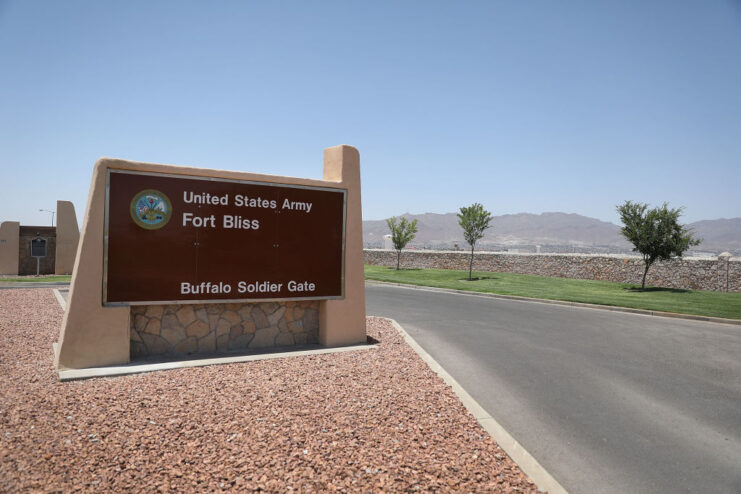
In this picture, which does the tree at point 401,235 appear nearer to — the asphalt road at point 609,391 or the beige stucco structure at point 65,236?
the beige stucco structure at point 65,236

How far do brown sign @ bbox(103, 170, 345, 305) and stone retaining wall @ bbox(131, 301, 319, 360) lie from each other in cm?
35

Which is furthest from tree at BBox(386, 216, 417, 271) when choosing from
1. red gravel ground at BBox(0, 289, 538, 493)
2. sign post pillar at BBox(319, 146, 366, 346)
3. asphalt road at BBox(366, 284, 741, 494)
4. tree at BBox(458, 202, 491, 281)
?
red gravel ground at BBox(0, 289, 538, 493)

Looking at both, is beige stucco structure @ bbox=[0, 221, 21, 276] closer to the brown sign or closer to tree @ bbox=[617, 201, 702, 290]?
the brown sign

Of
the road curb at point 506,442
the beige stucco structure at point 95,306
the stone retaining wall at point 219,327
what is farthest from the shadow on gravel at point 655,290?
the beige stucco structure at point 95,306

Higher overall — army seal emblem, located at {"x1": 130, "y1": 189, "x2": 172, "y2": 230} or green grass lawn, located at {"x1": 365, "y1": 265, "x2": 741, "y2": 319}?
army seal emblem, located at {"x1": 130, "y1": 189, "x2": 172, "y2": 230}

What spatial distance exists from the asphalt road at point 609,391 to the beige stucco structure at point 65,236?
2099 centimetres

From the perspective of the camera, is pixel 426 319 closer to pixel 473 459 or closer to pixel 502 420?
pixel 502 420

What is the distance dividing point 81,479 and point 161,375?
2573mm

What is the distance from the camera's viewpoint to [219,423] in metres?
4.51

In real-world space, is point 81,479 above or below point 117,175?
below

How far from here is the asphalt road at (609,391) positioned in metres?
4.29

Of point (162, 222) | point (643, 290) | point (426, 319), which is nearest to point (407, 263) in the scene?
point (643, 290)

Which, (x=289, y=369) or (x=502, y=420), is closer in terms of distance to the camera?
(x=502, y=420)

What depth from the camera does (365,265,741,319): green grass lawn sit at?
15.3 metres
